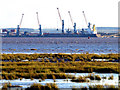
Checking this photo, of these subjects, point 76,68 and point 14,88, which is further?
point 76,68

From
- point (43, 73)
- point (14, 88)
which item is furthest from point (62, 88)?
point (43, 73)

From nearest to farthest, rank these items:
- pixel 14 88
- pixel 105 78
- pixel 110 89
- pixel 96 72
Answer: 1. pixel 110 89
2. pixel 14 88
3. pixel 105 78
4. pixel 96 72

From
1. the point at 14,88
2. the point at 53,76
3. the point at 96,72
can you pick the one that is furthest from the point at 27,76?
the point at 96,72

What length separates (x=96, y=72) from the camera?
23.0m

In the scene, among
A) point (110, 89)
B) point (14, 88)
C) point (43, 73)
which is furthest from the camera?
point (43, 73)

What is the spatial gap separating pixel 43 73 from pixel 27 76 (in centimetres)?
156

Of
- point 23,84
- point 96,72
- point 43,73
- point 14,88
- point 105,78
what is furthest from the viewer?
point 96,72

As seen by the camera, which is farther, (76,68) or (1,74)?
(76,68)

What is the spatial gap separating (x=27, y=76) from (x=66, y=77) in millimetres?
2161

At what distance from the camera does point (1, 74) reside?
20781 mm

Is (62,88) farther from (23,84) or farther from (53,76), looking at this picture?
(53,76)

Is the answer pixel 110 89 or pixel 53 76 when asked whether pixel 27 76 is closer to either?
pixel 53 76

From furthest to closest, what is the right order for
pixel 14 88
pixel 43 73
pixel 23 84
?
pixel 43 73 < pixel 23 84 < pixel 14 88

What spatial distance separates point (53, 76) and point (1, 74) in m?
3.14
